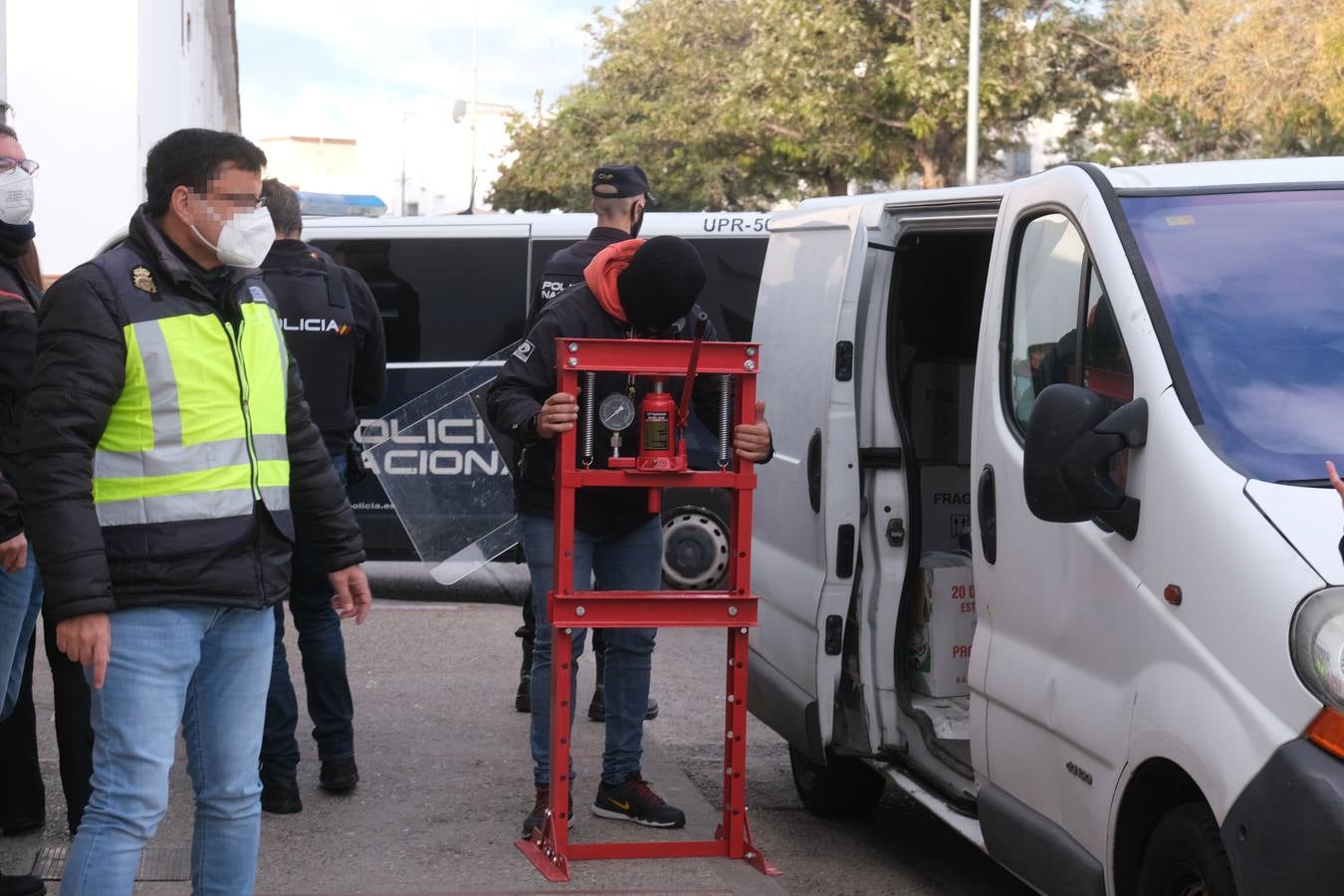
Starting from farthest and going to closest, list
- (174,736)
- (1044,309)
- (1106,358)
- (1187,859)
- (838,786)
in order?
1. (838,786)
2. (1044,309)
3. (1106,358)
4. (174,736)
5. (1187,859)

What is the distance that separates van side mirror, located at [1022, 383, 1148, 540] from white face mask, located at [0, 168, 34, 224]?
8.85 ft

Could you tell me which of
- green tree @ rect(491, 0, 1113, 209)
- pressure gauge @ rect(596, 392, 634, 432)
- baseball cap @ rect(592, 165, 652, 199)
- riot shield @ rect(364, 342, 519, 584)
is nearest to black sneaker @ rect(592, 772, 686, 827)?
pressure gauge @ rect(596, 392, 634, 432)

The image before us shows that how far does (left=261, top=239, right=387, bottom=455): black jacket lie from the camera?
5707 millimetres

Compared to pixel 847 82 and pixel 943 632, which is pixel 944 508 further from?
pixel 847 82

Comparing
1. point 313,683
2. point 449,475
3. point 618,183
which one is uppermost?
point 618,183

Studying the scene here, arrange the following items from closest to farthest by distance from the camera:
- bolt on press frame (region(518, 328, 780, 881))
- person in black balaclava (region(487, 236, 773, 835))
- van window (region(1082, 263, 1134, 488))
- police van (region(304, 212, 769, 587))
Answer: van window (region(1082, 263, 1134, 488))
bolt on press frame (region(518, 328, 780, 881))
person in black balaclava (region(487, 236, 773, 835))
police van (region(304, 212, 769, 587))

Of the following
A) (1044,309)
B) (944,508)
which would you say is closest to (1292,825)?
(1044,309)

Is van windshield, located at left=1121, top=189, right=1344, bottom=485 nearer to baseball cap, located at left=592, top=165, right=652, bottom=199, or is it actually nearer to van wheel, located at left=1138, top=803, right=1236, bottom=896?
van wheel, located at left=1138, top=803, right=1236, bottom=896

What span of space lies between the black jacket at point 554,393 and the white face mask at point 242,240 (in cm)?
135

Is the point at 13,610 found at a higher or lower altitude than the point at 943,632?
higher

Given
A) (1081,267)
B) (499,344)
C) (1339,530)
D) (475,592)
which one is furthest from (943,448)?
(475,592)

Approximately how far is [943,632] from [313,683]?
2092mm

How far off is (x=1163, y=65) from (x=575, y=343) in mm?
19786

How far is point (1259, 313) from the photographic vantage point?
3.77m
